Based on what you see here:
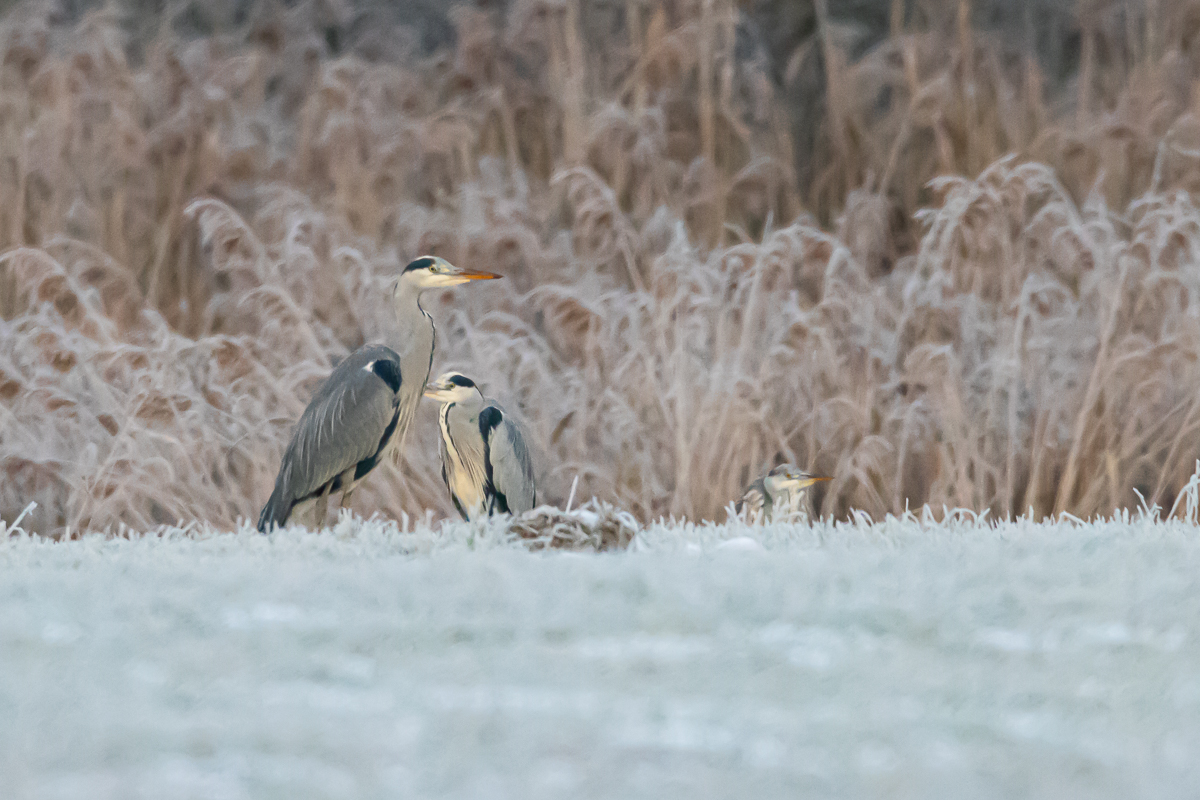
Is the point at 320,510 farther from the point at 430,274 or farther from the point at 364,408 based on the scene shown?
the point at 430,274

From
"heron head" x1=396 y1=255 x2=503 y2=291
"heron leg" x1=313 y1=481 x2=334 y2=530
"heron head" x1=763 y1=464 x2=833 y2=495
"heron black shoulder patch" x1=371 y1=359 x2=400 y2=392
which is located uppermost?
"heron head" x1=396 y1=255 x2=503 y2=291

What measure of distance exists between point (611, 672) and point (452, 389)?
1.66 meters

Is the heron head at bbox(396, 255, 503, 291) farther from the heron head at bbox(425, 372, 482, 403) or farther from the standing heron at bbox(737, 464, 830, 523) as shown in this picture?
the standing heron at bbox(737, 464, 830, 523)

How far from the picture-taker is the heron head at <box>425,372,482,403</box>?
3.23m

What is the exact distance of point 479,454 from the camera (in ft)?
10.5

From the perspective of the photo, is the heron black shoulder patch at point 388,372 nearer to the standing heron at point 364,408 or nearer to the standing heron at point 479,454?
the standing heron at point 364,408

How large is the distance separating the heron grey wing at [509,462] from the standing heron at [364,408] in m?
0.19

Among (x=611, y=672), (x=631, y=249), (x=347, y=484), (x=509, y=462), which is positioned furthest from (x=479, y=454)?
(x=611, y=672)

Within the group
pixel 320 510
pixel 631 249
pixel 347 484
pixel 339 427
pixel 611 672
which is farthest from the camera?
pixel 631 249

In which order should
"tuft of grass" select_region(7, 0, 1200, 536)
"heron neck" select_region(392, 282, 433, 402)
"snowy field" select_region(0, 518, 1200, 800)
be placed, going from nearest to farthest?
"snowy field" select_region(0, 518, 1200, 800) → "heron neck" select_region(392, 282, 433, 402) → "tuft of grass" select_region(7, 0, 1200, 536)

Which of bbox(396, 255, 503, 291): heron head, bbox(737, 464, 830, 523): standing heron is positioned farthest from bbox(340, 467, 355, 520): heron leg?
bbox(737, 464, 830, 523): standing heron

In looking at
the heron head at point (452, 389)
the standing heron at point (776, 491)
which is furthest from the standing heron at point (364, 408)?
the standing heron at point (776, 491)

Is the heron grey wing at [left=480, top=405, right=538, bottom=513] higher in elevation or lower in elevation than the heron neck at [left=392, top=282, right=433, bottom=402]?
lower

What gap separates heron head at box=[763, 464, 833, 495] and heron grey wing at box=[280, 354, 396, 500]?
88 centimetres
